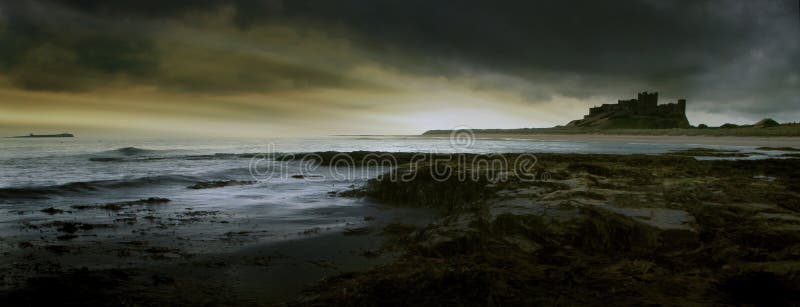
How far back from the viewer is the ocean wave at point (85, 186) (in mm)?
8867

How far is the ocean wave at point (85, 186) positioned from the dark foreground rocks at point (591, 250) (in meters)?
8.98

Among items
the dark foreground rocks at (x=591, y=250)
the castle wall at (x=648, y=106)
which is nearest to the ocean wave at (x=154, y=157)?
the dark foreground rocks at (x=591, y=250)

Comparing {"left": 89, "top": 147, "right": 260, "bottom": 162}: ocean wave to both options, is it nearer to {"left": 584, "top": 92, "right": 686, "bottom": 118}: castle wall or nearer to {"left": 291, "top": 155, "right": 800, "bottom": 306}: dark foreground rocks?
{"left": 291, "top": 155, "right": 800, "bottom": 306}: dark foreground rocks

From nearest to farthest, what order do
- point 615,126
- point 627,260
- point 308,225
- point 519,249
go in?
1. point 627,260
2. point 519,249
3. point 308,225
4. point 615,126

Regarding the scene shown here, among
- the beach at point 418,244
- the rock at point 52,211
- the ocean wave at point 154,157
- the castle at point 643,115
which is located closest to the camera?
the beach at point 418,244

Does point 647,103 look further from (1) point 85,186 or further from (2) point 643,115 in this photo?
(1) point 85,186

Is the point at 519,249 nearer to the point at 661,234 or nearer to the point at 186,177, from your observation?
the point at 661,234

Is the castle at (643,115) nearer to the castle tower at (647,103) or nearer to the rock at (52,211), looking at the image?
the castle tower at (647,103)

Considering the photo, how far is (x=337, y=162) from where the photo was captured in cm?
1911

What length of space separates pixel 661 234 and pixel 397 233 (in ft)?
10.8

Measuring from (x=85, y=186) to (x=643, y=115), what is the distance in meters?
130

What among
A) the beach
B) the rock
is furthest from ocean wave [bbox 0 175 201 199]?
the rock

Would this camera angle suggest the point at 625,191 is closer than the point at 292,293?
No

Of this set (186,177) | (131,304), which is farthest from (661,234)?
(186,177)
